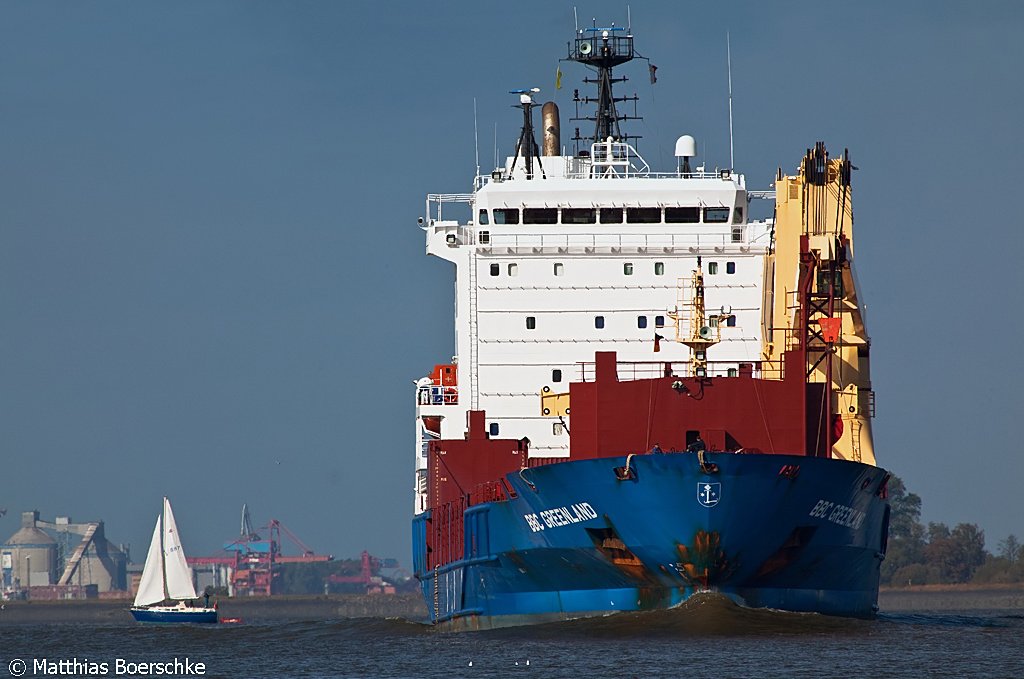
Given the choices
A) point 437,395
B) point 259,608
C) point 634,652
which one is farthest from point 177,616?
point 259,608

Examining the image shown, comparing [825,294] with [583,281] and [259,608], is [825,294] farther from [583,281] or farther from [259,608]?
[259,608]

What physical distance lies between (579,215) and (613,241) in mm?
1280

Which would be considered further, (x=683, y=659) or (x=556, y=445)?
(x=556, y=445)

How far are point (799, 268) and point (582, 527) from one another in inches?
359

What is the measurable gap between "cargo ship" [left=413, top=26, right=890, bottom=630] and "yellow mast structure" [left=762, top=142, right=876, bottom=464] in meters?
0.06

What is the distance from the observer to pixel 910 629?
1534 inches

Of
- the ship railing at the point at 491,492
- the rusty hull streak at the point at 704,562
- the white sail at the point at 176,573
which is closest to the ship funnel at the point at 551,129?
the ship railing at the point at 491,492

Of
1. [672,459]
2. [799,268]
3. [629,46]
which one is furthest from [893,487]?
[672,459]

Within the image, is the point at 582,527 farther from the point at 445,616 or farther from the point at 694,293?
the point at 445,616

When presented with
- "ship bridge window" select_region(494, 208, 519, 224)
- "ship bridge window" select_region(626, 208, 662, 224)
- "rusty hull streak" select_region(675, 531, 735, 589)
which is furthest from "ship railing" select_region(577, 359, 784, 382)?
"rusty hull streak" select_region(675, 531, 735, 589)

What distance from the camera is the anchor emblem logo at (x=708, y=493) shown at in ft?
111

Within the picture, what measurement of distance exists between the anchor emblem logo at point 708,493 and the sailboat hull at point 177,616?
46.8 metres

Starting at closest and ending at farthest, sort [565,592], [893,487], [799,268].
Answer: [565,592] < [799,268] < [893,487]

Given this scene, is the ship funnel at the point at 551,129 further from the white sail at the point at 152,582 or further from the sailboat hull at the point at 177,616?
the white sail at the point at 152,582
